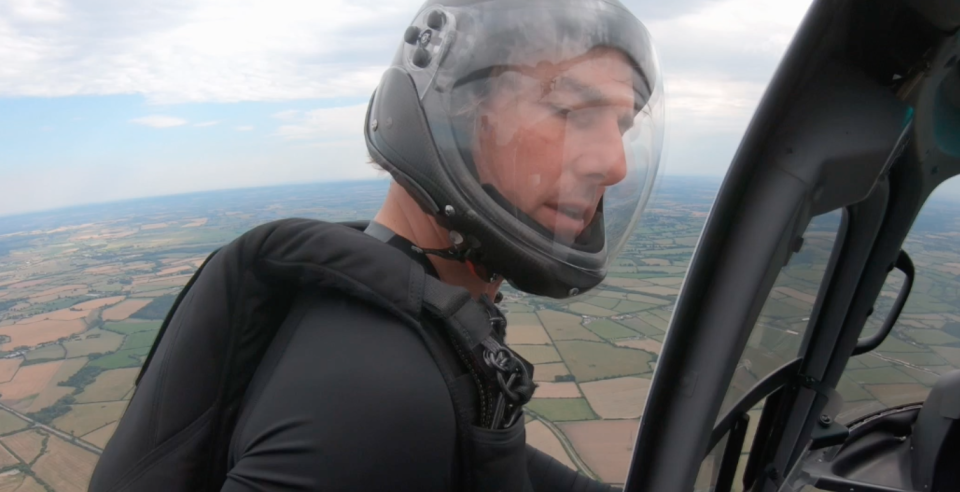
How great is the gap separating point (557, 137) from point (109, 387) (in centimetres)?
392

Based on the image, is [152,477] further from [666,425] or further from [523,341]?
[523,341]

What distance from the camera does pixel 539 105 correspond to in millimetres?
1165

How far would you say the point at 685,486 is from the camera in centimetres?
124

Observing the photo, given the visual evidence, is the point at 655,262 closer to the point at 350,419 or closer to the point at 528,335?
the point at 528,335

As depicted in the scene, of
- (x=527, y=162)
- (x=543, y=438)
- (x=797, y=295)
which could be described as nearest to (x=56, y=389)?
(x=543, y=438)

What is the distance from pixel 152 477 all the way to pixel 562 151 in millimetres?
988

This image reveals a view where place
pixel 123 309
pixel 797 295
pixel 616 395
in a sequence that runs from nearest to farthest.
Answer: pixel 797 295 < pixel 616 395 < pixel 123 309

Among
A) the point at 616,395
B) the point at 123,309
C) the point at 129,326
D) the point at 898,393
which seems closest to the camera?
the point at 898,393

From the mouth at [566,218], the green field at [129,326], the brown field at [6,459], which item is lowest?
the brown field at [6,459]

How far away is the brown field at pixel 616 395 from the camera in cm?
295

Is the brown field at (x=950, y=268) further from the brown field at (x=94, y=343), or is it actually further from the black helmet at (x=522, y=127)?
the brown field at (x=94, y=343)

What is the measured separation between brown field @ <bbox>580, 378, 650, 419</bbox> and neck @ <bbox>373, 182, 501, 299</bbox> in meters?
1.87

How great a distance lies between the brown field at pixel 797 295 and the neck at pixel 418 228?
802 millimetres

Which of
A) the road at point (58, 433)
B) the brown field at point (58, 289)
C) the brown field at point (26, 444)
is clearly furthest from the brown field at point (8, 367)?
the brown field at point (58, 289)
